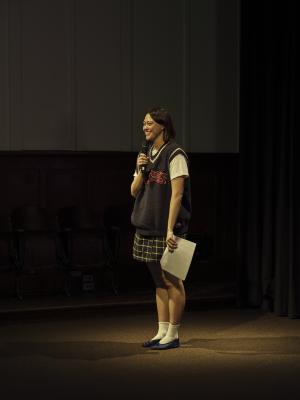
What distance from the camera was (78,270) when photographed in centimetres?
745

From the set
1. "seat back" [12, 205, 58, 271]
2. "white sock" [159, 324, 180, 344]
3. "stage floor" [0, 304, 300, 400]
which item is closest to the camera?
"stage floor" [0, 304, 300, 400]

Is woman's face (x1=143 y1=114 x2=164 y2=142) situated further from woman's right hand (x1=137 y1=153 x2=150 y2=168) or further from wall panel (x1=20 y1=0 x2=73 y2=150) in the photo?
wall panel (x1=20 y1=0 x2=73 y2=150)

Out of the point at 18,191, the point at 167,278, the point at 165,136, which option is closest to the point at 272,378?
the point at 167,278

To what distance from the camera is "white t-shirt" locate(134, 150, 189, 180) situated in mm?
5125

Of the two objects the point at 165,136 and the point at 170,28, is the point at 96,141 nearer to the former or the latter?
the point at 170,28

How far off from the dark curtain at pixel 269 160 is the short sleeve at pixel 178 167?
1.77 meters

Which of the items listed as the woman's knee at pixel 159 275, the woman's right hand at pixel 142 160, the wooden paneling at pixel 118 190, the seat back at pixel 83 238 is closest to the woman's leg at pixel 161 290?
the woman's knee at pixel 159 275

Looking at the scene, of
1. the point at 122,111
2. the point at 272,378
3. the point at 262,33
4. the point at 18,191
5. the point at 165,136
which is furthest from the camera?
the point at 122,111

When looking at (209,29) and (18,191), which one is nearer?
(18,191)

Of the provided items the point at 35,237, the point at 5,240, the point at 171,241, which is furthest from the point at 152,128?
the point at 5,240

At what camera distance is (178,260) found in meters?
5.12

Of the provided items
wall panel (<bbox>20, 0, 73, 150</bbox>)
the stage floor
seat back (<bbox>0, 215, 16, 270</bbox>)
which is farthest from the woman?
wall panel (<bbox>20, 0, 73, 150</bbox>)

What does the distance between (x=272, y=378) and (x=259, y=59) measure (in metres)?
3.14

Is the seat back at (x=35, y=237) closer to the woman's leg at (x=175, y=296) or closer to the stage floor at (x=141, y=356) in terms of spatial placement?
the stage floor at (x=141, y=356)
